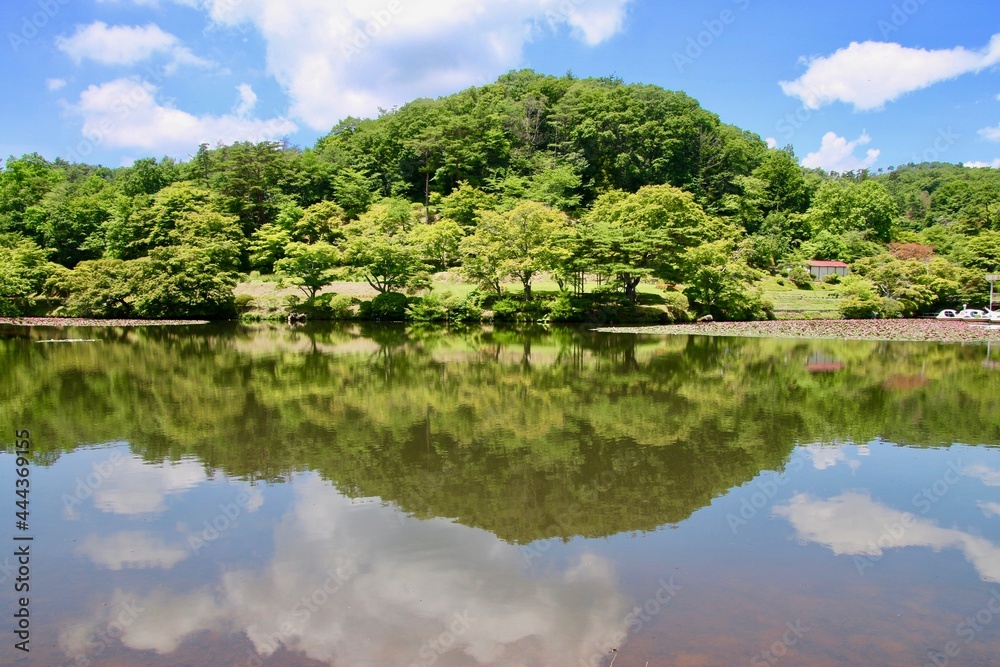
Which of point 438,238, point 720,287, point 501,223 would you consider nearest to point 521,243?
point 501,223

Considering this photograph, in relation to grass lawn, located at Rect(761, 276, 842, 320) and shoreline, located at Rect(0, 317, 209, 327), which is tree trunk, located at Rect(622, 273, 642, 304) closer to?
Result: grass lawn, located at Rect(761, 276, 842, 320)

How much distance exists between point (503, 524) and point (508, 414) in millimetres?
5600

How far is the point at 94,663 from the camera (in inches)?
192

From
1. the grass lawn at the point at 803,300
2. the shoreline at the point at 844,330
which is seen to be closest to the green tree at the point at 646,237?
the shoreline at the point at 844,330

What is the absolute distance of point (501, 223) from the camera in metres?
35.9

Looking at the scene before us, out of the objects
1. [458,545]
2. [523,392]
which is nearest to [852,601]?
[458,545]

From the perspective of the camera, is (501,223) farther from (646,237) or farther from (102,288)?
(102,288)

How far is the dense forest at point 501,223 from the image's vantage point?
36.2m

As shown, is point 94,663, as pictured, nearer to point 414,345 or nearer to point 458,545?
point 458,545

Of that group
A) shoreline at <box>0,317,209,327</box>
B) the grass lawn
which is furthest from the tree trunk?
shoreline at <box>0,317,209,327</box>

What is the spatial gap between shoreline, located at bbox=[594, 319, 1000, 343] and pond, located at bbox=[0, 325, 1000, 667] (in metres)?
14.4

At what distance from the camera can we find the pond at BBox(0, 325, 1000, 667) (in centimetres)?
521

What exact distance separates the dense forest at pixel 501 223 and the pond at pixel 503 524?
21.4m

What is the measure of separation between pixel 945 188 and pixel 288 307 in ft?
248
